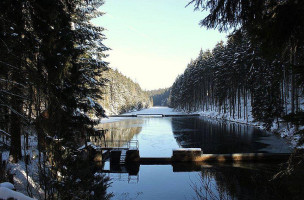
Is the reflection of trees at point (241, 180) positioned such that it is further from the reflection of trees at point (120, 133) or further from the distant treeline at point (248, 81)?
the reflection of trees at point (120, 133)

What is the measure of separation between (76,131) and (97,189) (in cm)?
384

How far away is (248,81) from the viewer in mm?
38938

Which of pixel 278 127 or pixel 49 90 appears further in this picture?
pixel 278 127

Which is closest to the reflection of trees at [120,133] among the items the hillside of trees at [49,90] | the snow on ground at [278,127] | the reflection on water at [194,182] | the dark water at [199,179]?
the dark water at [199,179]

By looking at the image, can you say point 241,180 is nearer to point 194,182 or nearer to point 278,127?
point 194,182

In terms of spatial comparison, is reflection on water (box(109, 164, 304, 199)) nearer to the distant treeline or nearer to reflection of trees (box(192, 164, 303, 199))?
reflection of trees (box(192, 164, 303, 199))

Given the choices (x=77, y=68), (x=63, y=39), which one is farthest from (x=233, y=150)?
(x=63, y=39)

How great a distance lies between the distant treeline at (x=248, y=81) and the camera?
13.7 ft

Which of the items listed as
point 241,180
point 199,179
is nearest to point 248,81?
point 241,180

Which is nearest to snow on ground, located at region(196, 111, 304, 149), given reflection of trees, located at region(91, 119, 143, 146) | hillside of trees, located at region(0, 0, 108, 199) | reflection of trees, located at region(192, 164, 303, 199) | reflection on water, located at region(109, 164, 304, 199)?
reflection of trees, located at region(192, 164, 303, 199)

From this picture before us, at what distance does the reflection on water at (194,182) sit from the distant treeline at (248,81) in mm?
4224

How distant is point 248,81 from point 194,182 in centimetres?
3029

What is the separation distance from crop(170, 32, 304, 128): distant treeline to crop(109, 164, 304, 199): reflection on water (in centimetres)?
422

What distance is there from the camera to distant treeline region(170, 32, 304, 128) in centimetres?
416
